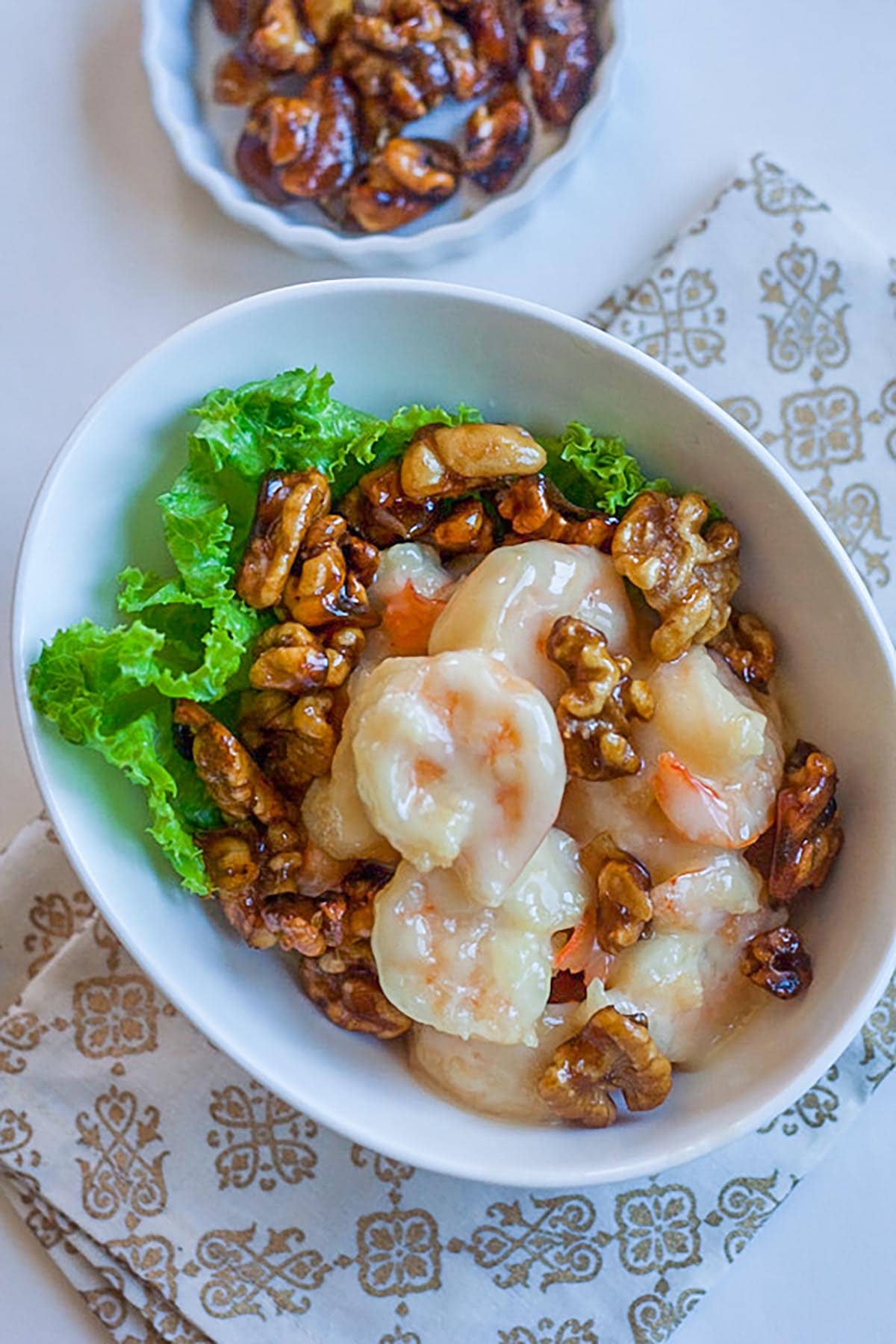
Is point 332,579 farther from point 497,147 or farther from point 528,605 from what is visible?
point 497,147

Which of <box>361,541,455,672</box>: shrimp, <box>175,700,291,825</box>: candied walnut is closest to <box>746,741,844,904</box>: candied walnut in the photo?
<box>361,541,455,672</box>: shrimp

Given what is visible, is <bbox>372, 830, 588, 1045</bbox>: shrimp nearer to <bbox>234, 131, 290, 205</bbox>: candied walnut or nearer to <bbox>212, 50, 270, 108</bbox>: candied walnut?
<bbox>234, 131, 290, 205</bbox>: candied walnut

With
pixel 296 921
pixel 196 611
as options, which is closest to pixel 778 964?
pixel 296 921

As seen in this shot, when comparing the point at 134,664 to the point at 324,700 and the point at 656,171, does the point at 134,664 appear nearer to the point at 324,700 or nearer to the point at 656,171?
the point at 324,700

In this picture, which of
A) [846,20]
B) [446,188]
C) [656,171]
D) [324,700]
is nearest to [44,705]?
[324,700]

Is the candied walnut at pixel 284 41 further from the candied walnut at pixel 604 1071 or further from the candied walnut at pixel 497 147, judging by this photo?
the candied walnut at pixel 604 1071
